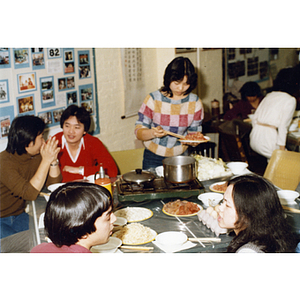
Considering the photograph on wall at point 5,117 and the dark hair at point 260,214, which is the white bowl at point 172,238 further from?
the photograph on wall at point 5,117

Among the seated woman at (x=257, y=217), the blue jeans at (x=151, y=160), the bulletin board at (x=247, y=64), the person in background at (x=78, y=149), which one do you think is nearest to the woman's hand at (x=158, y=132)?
the blue jeans at (x=151, y=160)

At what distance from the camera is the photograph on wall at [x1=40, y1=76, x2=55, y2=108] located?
350 centimetres

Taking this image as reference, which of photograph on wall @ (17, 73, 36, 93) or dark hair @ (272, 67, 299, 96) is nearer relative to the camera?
photograph on wall @ (17, 73, 36, 93)

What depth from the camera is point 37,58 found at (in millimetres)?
3379

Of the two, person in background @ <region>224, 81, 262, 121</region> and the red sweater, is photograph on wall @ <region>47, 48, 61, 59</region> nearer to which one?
Result: the red sweater

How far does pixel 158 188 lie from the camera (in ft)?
7.78

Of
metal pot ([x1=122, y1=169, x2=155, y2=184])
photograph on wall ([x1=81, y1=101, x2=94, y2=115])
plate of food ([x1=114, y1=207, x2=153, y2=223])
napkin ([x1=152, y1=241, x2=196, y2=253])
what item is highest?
photograph on wall ([x1=81, y1=101, x2=94, y2=115])

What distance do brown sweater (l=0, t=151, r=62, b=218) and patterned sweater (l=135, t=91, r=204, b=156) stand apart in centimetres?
103

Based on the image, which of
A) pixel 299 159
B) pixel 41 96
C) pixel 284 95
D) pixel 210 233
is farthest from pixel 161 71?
pixel 210 233

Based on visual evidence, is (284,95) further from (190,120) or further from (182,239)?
(182,239)

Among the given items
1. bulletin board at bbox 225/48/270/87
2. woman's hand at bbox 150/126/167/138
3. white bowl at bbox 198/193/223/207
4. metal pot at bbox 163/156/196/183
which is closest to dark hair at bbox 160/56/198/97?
woman's hand at bbox 150/126/167/138

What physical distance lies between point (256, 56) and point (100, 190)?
6849 mm

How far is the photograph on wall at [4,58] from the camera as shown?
300 centimetres

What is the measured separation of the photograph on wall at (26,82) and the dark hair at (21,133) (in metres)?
0.70
